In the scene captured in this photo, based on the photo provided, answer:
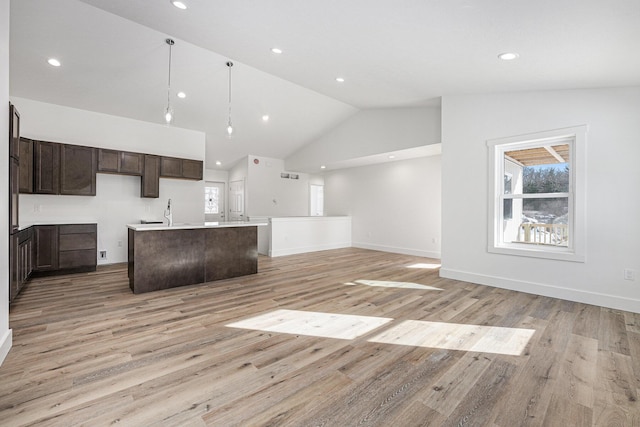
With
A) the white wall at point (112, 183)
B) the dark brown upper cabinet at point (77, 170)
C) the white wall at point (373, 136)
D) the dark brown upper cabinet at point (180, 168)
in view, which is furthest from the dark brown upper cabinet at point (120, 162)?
the white wall at point (373, 136)

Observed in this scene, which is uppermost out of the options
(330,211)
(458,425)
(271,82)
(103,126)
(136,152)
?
(271,82)

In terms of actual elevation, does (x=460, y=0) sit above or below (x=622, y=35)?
above

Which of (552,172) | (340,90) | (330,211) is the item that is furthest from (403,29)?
(330,211)

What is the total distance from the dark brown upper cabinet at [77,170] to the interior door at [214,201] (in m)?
3.93

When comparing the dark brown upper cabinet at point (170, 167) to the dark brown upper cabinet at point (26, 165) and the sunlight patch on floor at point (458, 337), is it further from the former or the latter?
the sunlight patch on floor at point (458, 337)

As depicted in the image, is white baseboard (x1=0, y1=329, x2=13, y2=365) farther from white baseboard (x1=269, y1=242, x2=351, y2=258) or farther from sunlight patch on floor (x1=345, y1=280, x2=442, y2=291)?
white baseboard (x1=269, y1=242, x2=351, y2=258)

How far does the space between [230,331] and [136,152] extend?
185 inches

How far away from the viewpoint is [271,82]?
17.5 feet

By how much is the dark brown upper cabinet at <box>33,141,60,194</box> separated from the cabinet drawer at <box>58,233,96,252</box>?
847 millimetres

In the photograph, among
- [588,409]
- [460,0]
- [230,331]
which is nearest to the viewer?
[588,409]

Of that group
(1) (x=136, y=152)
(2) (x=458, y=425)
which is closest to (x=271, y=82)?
(1) (x=136, y=152)

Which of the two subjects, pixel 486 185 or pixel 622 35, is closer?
pixel 622 35

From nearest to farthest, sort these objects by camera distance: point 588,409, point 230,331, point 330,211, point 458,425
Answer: point 458,425
point 588,409
point 230,331
point 330,211

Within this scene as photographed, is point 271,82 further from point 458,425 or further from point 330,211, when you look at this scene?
point 458,425
